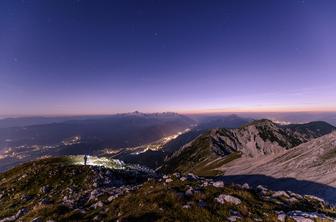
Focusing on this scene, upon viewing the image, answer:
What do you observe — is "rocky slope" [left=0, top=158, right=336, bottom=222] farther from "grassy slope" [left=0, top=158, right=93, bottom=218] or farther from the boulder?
"grassy slope" [left=0, top=158, right=93, bottom=218]

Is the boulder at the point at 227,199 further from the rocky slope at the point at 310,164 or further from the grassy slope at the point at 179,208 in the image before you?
the rocky slope at the point at 310,164

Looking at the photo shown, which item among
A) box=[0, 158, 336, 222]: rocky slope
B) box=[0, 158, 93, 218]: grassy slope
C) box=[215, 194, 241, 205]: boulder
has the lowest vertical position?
box=[0, 158, 93, 218]: grassy slope

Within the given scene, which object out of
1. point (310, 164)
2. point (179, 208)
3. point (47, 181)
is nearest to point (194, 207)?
point (179, 208)

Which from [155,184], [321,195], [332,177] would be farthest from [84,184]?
[332,177]

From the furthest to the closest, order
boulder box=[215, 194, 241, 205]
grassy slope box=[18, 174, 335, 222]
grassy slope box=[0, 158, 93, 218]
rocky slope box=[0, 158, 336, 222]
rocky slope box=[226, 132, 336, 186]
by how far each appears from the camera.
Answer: rocky slope box=[226, 132, 336, 186] → grassy slope box=[0, 158, 93, 218] → boulder box=[215, 194, 241, 205] → grassy slope box=[18, 174, 335, 222] → rocky slope box=[0, 158, 336, 222]

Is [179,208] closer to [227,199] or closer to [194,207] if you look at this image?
[194,207]

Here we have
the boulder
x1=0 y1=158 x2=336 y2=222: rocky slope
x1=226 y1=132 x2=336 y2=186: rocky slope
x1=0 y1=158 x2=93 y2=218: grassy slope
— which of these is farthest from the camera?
x1=226 y1=132 x2=336 y2=186: rocky slope

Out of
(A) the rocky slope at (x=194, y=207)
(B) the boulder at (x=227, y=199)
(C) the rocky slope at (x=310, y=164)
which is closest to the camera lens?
(A) the rocky slope at (x=194, y=207)

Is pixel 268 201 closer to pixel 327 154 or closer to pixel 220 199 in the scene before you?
pixel 220 199

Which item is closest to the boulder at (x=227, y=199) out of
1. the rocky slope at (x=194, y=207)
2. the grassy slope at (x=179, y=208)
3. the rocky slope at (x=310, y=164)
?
the rocky slope at (x=194, y=207)

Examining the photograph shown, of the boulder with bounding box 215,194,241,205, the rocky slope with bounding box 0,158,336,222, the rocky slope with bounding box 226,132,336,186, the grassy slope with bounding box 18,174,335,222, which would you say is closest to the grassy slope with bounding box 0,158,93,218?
the rocky slope with bounding box 0,158,336,222

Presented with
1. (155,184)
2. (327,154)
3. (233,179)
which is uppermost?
(155,184)
